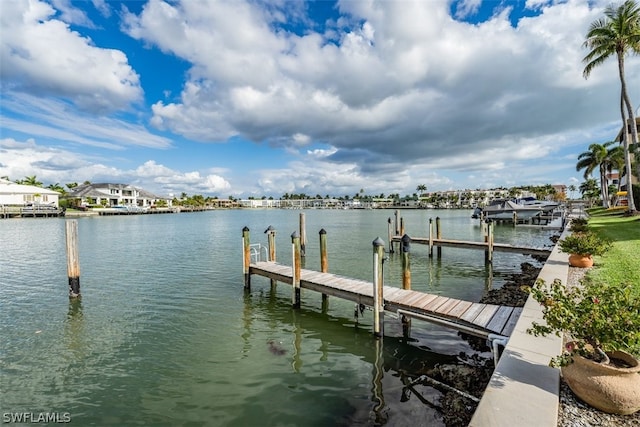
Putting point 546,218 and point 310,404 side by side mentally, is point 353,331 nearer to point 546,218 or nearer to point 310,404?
point 310,404

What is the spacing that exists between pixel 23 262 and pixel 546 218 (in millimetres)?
61366

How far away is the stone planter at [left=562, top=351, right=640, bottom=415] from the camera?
3.87m

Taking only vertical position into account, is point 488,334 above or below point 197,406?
above

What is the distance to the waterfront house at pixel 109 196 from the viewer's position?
93.5m

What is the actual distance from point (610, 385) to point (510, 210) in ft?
169

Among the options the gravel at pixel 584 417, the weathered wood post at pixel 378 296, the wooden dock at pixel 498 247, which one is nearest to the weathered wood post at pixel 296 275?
the weathered wood post at pixel 378 296

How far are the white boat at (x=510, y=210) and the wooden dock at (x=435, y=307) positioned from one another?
41.6 m

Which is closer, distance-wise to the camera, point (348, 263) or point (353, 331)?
point (353, 331)

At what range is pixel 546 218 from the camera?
166 feet

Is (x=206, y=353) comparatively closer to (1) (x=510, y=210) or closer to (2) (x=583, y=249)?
(2) (x=583, y=249)

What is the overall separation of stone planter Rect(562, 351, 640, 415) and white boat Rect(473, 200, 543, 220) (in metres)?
46.7

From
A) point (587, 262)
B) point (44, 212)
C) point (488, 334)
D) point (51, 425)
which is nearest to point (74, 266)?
point (51, 425)

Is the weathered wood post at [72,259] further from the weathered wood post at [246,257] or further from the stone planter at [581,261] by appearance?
the stone planter at [581,261]

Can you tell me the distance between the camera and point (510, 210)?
49.0 m
